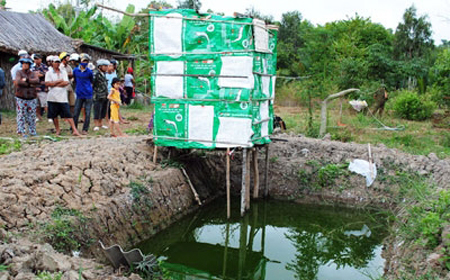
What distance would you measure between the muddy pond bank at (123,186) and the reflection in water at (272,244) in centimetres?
34

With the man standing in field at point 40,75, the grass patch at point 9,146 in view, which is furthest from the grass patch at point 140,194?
the man standing in field at point 40,75

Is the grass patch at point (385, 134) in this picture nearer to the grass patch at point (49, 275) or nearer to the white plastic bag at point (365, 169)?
the white plastic bag at point (365, 169)

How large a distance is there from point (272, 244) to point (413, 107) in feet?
35.0

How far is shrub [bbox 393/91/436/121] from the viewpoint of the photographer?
1445 cm

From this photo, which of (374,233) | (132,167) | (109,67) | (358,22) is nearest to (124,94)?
(109,67)

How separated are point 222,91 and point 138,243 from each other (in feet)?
8.00

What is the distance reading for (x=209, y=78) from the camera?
19.8 ft

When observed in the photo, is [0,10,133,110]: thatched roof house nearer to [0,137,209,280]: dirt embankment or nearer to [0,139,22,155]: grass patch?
[0,139,22,155]: grass patch

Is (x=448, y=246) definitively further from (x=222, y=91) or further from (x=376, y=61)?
(x=376, y=61)

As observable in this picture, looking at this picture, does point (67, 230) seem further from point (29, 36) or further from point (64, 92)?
point (29, 36)

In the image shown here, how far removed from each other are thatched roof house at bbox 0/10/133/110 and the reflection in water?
301 inches

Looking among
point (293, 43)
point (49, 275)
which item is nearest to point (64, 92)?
point (49, 275)

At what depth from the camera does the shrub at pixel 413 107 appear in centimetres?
1445

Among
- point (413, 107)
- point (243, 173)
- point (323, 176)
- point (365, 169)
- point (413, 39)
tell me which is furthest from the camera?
point (413, 39)
